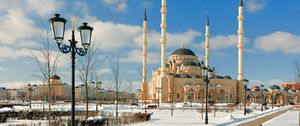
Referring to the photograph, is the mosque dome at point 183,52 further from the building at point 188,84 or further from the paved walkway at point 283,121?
the paved walkway at point 283,121

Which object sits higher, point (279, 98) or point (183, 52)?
point (183, 52)

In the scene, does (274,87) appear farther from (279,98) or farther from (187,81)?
(187,81)

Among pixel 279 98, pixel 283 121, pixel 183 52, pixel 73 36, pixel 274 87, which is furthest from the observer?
pixel 274 87

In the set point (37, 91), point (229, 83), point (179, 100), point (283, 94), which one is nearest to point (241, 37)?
point (229, 83)

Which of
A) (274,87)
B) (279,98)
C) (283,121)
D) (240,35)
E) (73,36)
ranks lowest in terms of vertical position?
(279,98)

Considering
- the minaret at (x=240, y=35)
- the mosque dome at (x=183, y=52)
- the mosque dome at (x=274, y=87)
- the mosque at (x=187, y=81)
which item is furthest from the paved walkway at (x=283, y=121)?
the mosque dome at (x=274, y=87)

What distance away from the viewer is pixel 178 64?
9181cm

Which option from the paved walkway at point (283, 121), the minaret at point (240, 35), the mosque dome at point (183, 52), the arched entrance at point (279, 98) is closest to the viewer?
the paved walkway at point (283, 121)

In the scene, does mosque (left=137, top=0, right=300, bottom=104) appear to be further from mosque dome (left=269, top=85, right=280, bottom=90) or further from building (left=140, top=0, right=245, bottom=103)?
mosque dome (left=269, top=85, right=280, bottom=90)

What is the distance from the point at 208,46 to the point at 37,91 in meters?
57.0

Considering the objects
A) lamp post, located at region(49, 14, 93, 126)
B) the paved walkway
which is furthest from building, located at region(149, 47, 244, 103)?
lamp post, located at region(49, 14, 93, 126)

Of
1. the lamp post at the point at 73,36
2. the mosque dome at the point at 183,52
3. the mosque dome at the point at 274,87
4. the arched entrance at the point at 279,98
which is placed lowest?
the arched entrance at the point at 279,98

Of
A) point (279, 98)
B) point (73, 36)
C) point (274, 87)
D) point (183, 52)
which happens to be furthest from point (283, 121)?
point (274, 87)

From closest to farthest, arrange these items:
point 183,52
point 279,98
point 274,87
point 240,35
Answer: point 240,35, point 183,52, point 279,98, point 274,87
